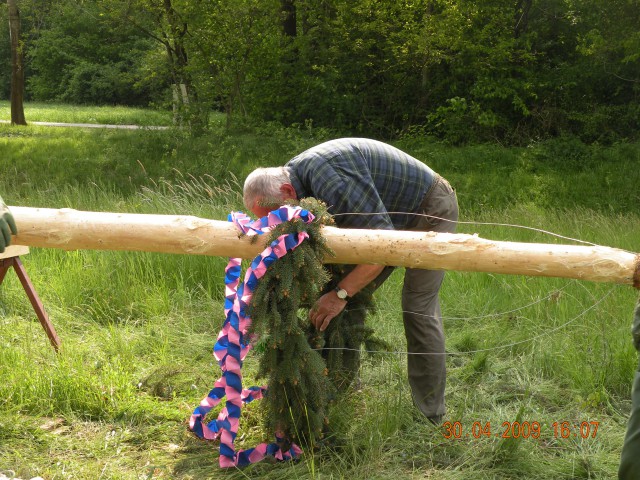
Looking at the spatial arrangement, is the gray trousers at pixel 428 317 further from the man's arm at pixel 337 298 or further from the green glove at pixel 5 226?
the green glove at pixel 5 226

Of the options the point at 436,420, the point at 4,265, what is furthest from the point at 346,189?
the point at 4,265

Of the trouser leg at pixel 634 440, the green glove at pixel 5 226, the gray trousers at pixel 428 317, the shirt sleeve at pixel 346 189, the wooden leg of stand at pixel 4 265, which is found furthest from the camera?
the wooden leg of stand at pixel 4 265

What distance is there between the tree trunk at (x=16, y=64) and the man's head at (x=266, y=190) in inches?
777

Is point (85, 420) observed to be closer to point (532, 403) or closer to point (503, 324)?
point (532, 403)

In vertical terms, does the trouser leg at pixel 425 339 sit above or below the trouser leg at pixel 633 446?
below

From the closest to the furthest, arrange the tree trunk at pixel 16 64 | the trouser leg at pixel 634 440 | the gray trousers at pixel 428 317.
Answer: the trouser leg at pixel 634 440 → the gray trousers at pixel 428 317 → the tree trunk at pixel 16 64

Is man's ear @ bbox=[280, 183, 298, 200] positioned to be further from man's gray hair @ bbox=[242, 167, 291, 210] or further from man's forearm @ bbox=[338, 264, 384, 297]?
man's forearm @ bbox=[338, 264, 384, 297]

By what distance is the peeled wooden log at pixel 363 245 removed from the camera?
3207 mm

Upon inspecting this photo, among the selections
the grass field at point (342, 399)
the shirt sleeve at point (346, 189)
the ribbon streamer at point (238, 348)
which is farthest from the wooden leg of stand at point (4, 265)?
the shirt sleeve at point (346, 189)

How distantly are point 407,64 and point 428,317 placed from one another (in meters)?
14.6

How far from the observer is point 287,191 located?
387 cm

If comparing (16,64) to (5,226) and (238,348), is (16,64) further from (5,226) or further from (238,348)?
(238,348)

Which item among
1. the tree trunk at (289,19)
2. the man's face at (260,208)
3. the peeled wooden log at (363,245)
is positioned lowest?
the peeled wooden log at (363,245)

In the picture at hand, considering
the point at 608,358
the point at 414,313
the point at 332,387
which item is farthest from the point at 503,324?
the point at 332,387
